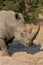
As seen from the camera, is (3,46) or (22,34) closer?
(22,34)

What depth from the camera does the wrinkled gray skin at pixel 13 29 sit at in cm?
1061

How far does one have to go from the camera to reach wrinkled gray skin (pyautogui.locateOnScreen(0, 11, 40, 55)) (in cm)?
1061

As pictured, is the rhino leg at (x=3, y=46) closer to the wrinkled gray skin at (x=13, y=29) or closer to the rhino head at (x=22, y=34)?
the wrinkled gray skin at (x=13, y=29)

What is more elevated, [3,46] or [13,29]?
[13,29]

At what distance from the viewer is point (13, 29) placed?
425 inches

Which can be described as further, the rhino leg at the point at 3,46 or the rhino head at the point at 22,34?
the rhino leg at the point at 3,46

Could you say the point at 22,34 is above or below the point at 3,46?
above

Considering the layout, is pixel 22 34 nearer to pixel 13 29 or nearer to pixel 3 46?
pixel 13 29

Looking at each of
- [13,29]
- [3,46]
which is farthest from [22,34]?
[3,46]

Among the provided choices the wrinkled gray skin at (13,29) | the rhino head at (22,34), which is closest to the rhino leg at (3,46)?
the wrinkled gray skin at (13,29)

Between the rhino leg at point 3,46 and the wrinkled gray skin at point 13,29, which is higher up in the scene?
the wrinkled gray skin at point 13,29

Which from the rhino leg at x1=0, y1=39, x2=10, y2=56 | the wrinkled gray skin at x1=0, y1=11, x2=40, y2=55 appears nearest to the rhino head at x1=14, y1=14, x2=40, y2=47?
the wrinkled gray skin at x1=0, y1=11, x2=40, y2=55

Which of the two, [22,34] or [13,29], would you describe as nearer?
[22,34]

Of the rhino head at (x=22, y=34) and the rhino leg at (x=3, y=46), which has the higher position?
the rhino head at (x=22, y=34)
